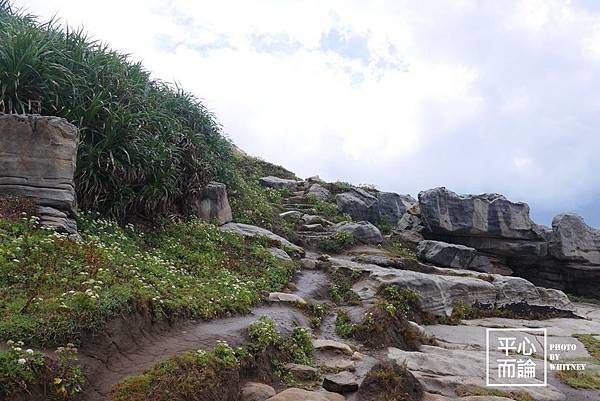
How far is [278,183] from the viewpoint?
23.0 m

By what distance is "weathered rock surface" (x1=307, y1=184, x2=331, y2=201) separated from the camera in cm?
2166

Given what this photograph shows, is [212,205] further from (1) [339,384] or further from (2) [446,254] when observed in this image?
(1) [339,384]

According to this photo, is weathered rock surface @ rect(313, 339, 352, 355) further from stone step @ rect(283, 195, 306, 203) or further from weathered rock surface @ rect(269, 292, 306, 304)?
stone step @ rect(283, 195, 306, 203)

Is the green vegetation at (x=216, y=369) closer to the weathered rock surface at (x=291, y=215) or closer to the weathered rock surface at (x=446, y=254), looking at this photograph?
the weathered rock surface at (x=446, y=254)

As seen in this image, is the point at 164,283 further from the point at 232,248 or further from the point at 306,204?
the point at 306,204

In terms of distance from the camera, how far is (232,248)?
11.5 meters

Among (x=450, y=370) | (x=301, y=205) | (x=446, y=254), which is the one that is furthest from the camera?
(x=301, y=205)

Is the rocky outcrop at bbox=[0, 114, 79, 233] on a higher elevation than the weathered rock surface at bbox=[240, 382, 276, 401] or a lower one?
higher

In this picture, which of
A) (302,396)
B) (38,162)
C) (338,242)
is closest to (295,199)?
(338,242)

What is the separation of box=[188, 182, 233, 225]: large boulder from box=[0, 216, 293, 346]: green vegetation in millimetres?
2294

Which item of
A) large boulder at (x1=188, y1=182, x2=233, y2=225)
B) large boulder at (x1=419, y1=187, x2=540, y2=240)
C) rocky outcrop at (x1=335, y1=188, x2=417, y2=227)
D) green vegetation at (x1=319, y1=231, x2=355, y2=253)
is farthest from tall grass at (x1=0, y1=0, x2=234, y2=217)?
large boulder at (x1=419, y1=187, x2=540, y2=240)

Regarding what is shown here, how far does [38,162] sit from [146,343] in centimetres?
418

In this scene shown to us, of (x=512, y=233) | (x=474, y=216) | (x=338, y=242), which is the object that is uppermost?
(x=474, y=216)

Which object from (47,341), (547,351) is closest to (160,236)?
(47,341)
